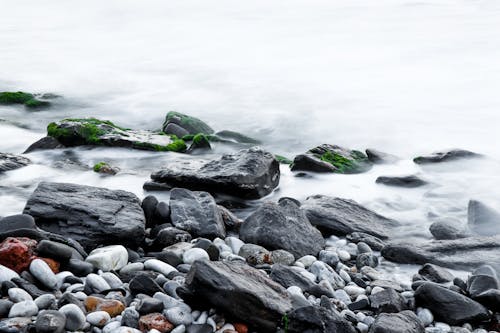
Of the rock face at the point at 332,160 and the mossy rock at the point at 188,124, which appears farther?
the mossy rock at the point at 188,124

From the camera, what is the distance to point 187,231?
5.78 meters

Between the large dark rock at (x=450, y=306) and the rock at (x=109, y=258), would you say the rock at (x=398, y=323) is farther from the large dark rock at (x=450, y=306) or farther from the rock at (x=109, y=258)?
the rock at (x=109, y=258)

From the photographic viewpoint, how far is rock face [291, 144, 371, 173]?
8.65m

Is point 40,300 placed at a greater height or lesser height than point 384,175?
greater

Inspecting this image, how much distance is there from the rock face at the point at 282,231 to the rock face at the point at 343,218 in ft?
1.43

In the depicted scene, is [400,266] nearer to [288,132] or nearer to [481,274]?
[481,274]

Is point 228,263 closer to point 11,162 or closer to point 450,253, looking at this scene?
point 450,253

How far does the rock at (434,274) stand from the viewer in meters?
5.40

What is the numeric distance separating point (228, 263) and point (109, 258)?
3.06 ft

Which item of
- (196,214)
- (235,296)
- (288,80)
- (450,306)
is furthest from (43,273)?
(288,80)

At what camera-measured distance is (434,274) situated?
5.43 meters

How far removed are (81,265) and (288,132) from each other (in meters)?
6.87

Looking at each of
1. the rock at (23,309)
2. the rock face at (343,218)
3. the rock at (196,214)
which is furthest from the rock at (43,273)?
the rock face at (343,218)

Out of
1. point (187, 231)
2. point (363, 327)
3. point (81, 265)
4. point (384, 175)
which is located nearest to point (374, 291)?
point (363, 327)
